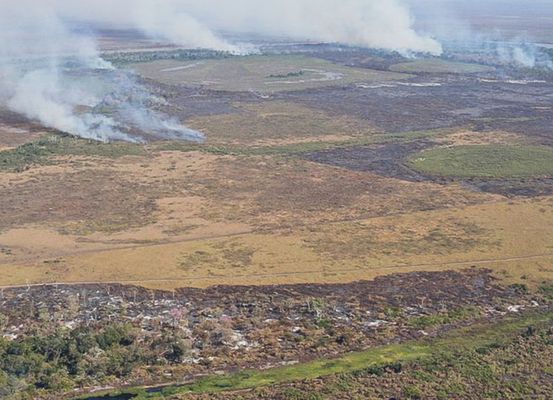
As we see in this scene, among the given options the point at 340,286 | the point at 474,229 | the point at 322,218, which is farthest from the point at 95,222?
the point at 474,229

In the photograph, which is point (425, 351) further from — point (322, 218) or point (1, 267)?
point (1, 267)

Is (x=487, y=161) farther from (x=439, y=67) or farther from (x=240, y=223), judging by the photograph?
(x=439, y=67)

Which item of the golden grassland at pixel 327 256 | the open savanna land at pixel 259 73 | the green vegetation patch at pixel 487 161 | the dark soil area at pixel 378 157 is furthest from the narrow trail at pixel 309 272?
the open savanna land at pixel 259 73

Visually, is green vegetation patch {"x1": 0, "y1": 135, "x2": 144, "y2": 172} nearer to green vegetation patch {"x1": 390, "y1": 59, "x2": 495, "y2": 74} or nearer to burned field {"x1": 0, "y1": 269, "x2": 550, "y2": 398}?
burned field {"x1": 0, "y1": 269, "x2": 550, "y2": 398}

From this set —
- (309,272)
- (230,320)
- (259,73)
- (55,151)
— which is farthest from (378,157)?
(259,73)

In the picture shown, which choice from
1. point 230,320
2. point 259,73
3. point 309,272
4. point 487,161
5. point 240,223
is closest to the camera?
point 230,320

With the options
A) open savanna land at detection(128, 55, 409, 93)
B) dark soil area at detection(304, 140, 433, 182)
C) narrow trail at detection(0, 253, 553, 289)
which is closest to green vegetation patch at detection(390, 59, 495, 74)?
open savanna land at detection(128, 55, 409, 93)

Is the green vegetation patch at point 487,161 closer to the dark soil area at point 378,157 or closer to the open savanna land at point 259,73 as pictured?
the dark soil area at point 378,157
